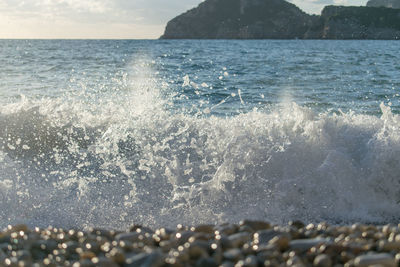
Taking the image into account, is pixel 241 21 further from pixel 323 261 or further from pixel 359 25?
pixel 323 261

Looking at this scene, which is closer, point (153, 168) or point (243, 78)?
point (153, 168)

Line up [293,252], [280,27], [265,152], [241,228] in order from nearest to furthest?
[293,252] < [241,228] < [265,152] < [280,27]

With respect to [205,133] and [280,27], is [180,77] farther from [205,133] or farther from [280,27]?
[280,27]

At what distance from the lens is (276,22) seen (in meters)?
94.3

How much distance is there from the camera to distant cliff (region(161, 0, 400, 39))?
8181cm

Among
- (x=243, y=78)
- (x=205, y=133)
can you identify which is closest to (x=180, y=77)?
(x=243, y=78)

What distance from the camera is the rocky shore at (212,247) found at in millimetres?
2414

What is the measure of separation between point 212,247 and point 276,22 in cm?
9577

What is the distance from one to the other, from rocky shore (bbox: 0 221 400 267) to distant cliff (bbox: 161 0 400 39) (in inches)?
3282

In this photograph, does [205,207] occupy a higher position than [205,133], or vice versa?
[205,133]

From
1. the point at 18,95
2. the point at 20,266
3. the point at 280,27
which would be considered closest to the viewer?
the point at 20,266

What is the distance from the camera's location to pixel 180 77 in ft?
48.9

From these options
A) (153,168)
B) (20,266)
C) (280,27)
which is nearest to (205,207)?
(153,168)

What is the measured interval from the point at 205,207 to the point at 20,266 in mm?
2535
